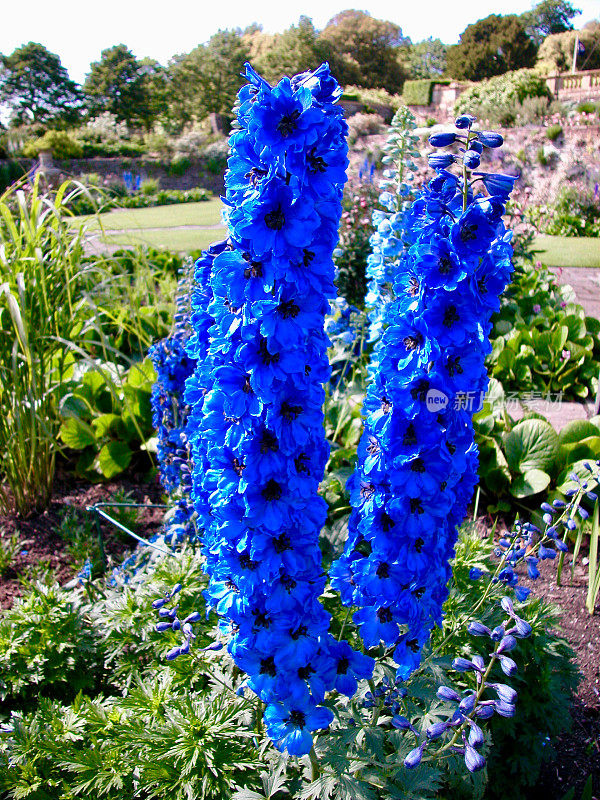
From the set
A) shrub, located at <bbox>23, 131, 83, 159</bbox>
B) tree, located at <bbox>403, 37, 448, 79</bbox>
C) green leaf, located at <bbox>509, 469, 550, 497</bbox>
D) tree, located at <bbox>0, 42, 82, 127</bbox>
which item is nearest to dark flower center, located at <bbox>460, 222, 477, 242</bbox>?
green leaf, located at <bbox>509, 469, 550, 497</bbox>

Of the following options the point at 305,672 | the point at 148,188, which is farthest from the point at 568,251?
the point at 148,188

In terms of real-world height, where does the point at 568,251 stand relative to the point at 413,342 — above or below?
below

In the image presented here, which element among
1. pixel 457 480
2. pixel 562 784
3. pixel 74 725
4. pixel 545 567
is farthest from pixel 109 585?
pixel 545 567

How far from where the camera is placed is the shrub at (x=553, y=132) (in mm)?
15516

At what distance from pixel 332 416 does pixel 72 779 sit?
2250 millimetres

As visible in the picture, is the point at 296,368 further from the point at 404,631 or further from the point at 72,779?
the point at 72,779

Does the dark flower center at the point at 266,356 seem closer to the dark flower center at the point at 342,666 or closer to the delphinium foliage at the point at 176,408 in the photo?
the dark flower center at the point at 342,666

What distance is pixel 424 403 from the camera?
1.32 m

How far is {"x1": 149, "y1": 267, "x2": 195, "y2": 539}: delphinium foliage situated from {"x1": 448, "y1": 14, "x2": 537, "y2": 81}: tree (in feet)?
138

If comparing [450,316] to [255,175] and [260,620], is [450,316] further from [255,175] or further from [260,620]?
[260,620]

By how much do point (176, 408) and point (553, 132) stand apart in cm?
1666

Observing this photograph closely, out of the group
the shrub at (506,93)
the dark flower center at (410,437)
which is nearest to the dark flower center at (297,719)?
the dark flower center at (410,437)

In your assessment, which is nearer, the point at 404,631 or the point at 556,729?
the point at 404,631

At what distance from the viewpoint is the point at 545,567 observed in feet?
10.2
